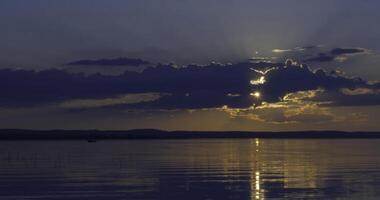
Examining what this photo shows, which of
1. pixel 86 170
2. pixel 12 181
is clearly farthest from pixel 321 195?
pixel 86 170

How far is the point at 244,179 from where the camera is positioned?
4753 centimetres

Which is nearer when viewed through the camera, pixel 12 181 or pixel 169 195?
pixel 169 195

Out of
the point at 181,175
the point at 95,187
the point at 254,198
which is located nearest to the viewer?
the point at 254,198

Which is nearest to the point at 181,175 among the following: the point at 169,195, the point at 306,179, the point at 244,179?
the point at 244,179

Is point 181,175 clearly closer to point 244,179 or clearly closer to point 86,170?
point 244,179

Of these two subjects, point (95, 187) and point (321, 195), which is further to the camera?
point (95, 187)

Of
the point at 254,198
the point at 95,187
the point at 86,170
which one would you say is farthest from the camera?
the point at 86,170

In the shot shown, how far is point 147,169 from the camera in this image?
2245 inches

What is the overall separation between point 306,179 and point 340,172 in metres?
7.66

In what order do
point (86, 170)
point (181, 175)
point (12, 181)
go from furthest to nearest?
point (86, 170), point (181, 175), point (12, 181)

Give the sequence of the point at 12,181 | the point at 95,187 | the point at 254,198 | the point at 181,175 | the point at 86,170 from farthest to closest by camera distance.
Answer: the point at 86,170 → the point at 181,175 → the point at 12,181 → the point at 95,187 → the point at 254,198

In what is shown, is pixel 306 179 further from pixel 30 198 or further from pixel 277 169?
pixel 30 198

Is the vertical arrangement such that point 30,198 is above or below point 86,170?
below

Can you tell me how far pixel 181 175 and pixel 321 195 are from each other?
16006mm
